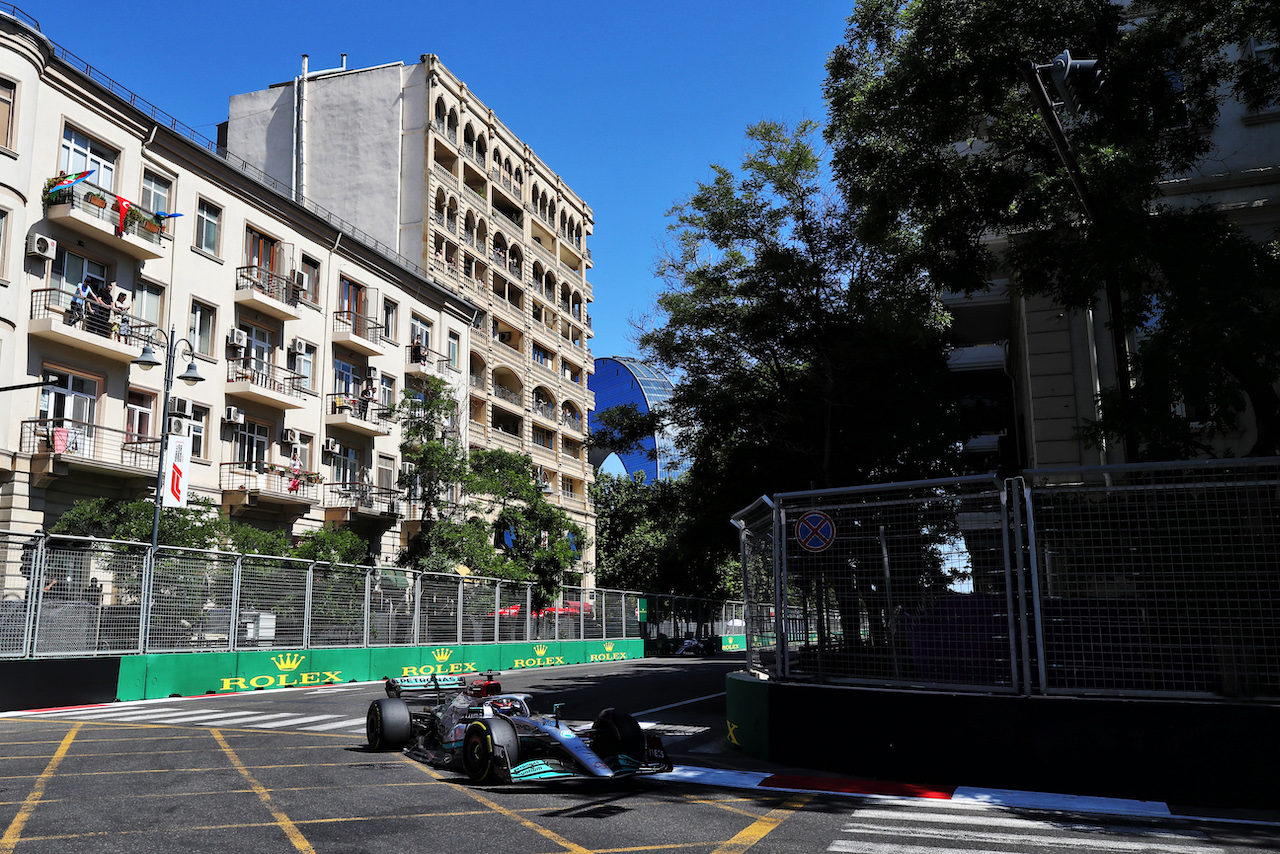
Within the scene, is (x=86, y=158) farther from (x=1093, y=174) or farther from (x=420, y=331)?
(x=1093, y=174)

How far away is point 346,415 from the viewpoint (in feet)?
117

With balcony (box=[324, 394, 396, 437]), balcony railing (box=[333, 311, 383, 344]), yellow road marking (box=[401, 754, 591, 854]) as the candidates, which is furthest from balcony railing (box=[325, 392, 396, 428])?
yellow road marking (box=[401, 754, 591, 854])

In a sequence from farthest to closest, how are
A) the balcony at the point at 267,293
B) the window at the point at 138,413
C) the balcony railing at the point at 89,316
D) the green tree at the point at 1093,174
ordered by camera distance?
the balcony at the point at 267,293 < the window at the point at 138,413 < the balcony railing at the point at 89,316 < the green tree at the point at 1093,174

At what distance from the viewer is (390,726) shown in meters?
11.1

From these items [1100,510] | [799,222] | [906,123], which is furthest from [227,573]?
[1100,510]

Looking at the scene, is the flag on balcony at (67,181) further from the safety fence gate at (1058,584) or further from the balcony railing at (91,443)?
the safety fence gate at (1058,584)

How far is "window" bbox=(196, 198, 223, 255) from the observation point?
31141 mm

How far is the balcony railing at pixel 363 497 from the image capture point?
3534 centimetres

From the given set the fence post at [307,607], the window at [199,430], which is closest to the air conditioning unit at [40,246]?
the window at [199,430]

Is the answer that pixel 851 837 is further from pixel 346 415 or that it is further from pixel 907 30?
pixel 346 415

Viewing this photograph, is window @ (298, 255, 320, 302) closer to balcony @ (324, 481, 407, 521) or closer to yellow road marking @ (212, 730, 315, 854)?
balcony @ (324, 481, 407, 521)

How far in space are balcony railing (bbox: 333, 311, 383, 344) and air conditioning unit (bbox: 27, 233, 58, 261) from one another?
11.8m

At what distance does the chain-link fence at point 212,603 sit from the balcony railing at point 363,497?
780 centimetres

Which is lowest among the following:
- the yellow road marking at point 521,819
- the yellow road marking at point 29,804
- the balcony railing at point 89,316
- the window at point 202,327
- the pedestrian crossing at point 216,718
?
the pedestrian crossing at point 216,718
